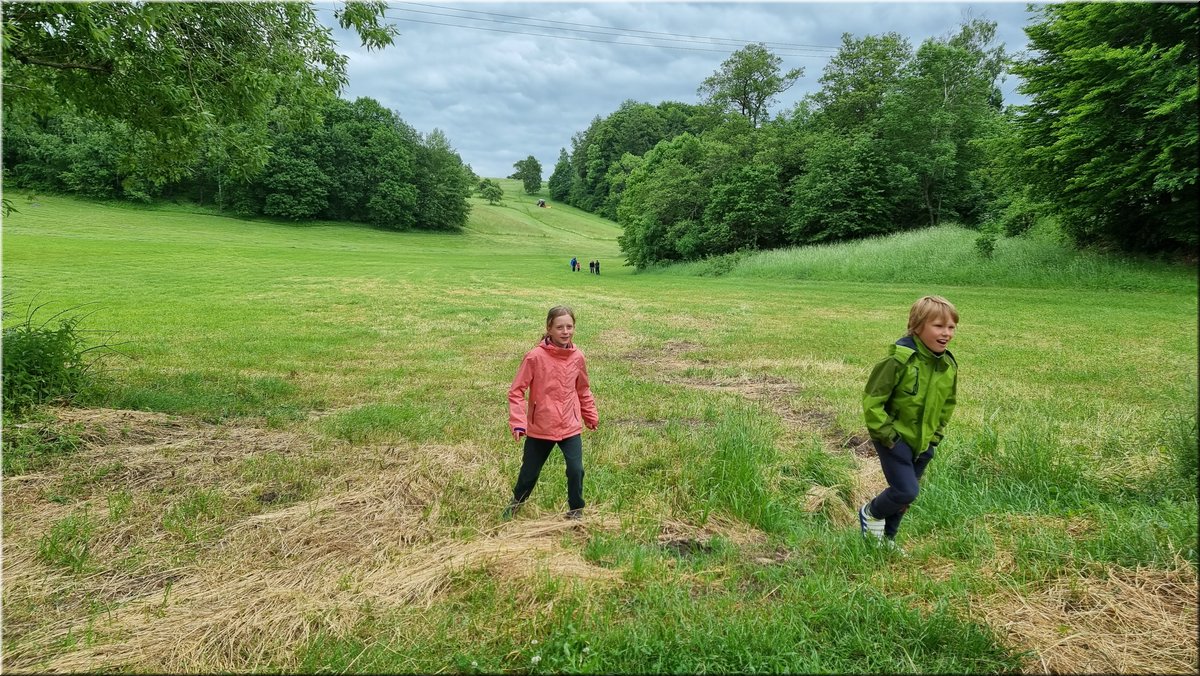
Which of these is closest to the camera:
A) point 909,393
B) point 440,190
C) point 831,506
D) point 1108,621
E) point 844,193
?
point 1108,621

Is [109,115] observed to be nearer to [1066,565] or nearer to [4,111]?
[4,111]

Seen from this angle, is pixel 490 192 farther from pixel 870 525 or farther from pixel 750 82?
pixel 870 525

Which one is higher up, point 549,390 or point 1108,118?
point 1108,118

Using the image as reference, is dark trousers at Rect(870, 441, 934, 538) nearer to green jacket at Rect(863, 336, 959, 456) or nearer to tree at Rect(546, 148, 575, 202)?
green jacket at Rect(863, 336, 959, 456)

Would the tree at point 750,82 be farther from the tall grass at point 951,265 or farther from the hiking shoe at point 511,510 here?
the hiking shoe at point 511,510

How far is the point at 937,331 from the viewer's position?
395cm

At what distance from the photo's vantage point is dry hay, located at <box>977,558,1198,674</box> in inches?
109

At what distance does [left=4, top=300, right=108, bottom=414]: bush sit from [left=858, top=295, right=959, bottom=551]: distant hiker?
8514 millimetres

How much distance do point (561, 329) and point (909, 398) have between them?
2.70 meters

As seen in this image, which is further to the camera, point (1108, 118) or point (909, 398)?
point (1108, 118)

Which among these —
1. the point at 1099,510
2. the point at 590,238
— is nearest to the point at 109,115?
the point at 1099,510

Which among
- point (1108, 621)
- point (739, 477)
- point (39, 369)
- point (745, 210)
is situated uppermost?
point (745, 210)

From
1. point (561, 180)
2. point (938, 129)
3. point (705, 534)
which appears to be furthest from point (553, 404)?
point (561, 180)

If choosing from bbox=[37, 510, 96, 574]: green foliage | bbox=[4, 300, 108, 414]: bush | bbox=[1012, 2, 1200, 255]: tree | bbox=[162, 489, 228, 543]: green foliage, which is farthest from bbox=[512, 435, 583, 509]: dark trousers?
bbox=[1012, 2, 1200, 255]: tree
